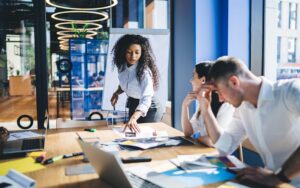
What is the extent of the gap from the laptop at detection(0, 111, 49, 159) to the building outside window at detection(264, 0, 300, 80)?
2.59 meters

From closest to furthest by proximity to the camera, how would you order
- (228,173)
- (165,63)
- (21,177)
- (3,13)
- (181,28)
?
1. (21,177)
2. (228,173)
3. (181,28)
4. (165,63)
5. (3,13)

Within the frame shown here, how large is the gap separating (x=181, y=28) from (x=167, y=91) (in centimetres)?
87

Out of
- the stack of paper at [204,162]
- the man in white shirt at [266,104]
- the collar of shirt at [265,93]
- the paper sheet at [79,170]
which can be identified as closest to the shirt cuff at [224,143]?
the stack of paper at [204,162]

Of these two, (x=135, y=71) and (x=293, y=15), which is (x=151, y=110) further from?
(x=293, y=15)

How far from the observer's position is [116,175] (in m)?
1.27

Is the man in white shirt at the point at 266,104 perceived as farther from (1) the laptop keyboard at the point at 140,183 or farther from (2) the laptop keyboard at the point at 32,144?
(2) the laptop keyboard at the point at 32,144

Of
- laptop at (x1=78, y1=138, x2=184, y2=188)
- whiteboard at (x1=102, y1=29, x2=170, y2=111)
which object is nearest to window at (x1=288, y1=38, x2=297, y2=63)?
whiteboard at (x1=102, y1=29, x2=170, y2=111)

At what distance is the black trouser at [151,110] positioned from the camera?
405 centimetres

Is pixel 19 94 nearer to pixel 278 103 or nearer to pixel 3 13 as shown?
pixel 3 13

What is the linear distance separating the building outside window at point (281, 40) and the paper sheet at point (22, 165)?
2741 mm

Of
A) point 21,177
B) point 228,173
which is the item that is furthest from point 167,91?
point 21,177

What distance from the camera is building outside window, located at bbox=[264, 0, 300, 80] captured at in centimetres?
332

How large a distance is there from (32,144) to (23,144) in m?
0.06

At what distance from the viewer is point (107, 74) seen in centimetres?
411
